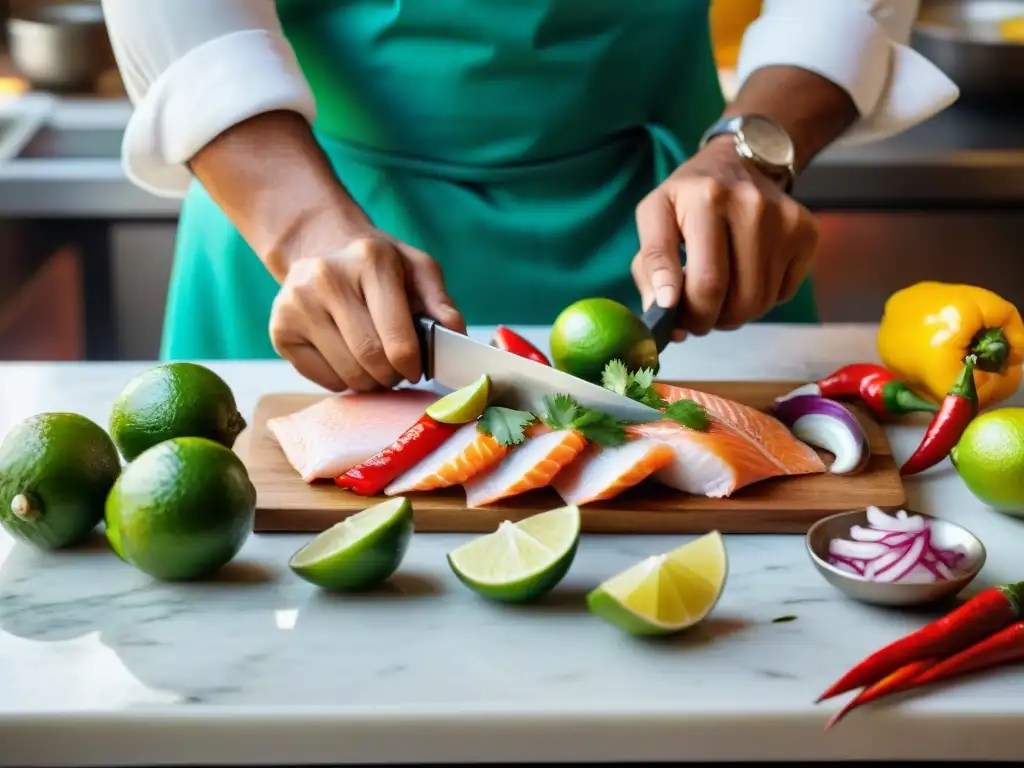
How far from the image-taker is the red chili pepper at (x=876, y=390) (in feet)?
5.14

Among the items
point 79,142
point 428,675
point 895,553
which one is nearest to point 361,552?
point 428,675

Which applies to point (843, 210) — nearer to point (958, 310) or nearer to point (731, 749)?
point (958, 310)

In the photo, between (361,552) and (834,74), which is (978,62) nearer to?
(834,74)

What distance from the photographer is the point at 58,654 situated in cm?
112

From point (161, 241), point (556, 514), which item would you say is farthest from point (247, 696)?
point (161, 241)

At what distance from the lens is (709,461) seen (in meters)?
1.35

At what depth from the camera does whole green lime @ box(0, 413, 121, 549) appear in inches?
48.4

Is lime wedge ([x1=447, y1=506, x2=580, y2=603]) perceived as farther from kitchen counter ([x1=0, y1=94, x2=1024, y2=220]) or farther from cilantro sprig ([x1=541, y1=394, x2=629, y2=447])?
kitchen counter ([x1=0, y1=94, x2=1024, y2=220])

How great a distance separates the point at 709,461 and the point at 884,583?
0.82 ft

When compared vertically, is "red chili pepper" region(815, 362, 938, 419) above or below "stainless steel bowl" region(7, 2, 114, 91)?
above

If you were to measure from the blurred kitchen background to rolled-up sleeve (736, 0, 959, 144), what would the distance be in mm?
870

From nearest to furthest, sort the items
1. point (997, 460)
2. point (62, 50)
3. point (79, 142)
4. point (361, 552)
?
point (361, 552)
point (997, 460)
point (79, 142)
point (62, 50)

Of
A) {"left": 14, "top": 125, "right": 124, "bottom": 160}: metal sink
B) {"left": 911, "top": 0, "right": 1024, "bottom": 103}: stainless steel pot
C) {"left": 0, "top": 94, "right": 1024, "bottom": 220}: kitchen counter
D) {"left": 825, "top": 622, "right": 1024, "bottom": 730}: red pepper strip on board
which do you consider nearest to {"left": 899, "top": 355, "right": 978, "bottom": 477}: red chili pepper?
{"left": 825, "top": 622, "right": 1024, "bottom": 730}: red pepper strip on board

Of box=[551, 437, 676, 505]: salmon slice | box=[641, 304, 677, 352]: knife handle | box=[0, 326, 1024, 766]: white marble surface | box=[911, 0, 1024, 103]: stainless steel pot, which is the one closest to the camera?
box=[0, 326, 1024, 766]: white marble surface
